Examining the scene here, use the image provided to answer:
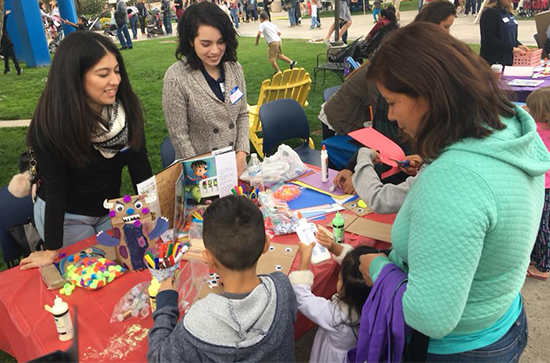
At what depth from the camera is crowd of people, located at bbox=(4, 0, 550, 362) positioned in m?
1.12

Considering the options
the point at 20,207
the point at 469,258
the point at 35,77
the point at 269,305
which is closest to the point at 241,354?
the point at 269,305

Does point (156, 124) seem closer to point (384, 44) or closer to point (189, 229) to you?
point (189, 229)

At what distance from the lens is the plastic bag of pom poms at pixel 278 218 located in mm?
2273

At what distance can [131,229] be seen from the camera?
6.32 feet

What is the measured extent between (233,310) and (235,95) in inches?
78.4

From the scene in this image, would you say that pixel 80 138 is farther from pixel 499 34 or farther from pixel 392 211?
pixel 499 34

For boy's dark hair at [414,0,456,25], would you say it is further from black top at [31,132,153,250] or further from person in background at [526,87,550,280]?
black top at [31,132,153,250]

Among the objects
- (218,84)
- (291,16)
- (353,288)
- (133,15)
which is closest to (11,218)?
(218,84)

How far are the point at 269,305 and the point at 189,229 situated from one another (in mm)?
1019

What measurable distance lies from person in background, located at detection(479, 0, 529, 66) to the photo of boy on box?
5.35 m

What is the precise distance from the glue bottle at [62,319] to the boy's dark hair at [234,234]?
0.62 meters

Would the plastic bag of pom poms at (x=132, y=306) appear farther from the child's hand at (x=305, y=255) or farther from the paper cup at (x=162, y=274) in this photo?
the child's hand at (x=305, y=255)

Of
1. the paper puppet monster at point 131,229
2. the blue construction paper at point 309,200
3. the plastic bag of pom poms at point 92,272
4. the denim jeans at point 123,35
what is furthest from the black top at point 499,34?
the denim jeans at point 123,35

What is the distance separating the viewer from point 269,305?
140 cm
